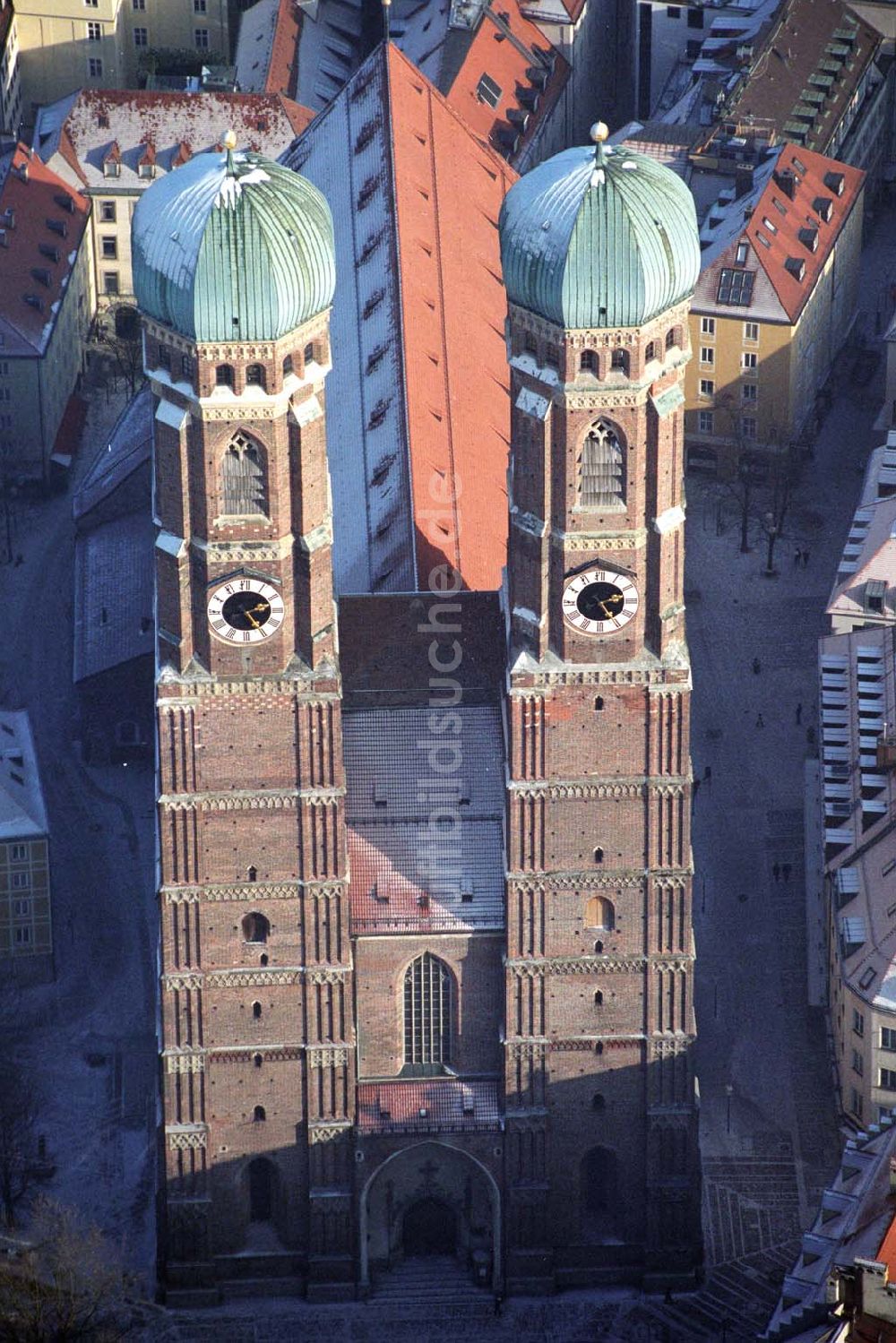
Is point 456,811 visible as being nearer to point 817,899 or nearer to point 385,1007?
point 385,1007

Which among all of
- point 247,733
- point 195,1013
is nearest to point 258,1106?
point 195,1013

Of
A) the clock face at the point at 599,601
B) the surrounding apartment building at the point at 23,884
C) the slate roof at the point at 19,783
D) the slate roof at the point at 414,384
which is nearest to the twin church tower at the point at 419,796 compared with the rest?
the clock face at the point at 599,601

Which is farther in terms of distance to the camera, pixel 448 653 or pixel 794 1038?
pixel 794 1038

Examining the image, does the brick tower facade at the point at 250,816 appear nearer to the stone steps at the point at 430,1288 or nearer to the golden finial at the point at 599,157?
the stone steps at the point at 430,1288

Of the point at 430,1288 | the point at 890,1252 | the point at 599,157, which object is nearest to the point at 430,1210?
the point at 430,1288

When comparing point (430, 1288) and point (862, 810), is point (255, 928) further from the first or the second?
point (862, 810)

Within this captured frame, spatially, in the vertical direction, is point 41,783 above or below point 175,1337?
above

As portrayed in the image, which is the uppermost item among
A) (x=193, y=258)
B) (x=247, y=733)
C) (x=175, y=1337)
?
(x=193, y=258)
